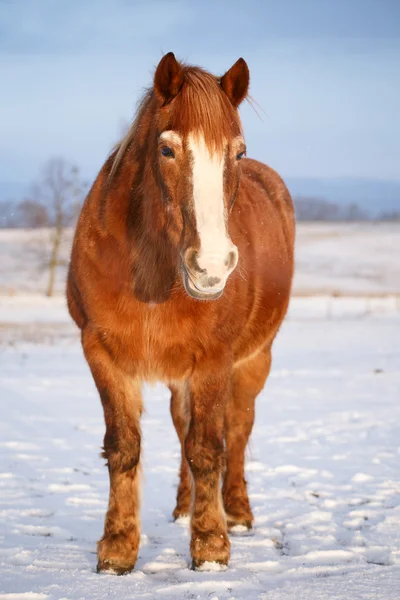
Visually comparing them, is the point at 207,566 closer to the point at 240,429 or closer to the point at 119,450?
the point at 119,450

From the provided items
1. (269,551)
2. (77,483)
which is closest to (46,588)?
(269,551)

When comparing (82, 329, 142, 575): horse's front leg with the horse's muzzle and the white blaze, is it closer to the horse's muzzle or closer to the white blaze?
the horse's muzzle

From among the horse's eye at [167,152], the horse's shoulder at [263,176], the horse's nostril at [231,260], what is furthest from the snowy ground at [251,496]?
the horse's shoulder at [263,176]

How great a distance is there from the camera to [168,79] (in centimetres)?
363

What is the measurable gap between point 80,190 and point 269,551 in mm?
33521

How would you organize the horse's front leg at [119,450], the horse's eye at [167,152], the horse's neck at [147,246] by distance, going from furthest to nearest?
the horse's front leg at [119,450] → the horse's neck at [147,246] → the horse's eye at [167,152]

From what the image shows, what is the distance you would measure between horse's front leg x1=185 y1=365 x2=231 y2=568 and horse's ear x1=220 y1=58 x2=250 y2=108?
1448mm

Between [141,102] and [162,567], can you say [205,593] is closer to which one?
[162,567]

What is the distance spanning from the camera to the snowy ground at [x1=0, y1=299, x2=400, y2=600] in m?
3.72

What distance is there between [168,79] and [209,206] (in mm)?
755

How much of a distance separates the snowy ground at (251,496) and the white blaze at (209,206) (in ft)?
5.37

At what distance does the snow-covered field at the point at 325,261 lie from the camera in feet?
136

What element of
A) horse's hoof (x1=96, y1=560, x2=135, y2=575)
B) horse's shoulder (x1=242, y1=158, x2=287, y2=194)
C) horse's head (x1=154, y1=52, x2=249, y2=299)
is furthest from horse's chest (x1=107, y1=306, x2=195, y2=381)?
horse's shoulder (x1=242, y1=158, x2=287, y2=194)

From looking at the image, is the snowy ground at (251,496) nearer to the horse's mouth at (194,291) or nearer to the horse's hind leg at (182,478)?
the horse's hind leg at (182,478)
